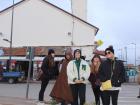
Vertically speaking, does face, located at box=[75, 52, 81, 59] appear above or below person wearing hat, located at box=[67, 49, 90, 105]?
above

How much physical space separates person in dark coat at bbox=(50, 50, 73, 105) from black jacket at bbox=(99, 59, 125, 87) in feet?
10.2

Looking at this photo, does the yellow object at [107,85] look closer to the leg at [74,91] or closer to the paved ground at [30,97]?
the leg at [74,91]

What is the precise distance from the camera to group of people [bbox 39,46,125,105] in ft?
38.2

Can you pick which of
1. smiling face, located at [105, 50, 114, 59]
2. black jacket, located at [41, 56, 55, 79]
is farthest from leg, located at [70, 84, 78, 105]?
black jacket, located at [41, 56, 55, 79]

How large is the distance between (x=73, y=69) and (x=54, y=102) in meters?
3.41

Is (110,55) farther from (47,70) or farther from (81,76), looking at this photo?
(47,70)

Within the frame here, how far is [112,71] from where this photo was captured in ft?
38.1

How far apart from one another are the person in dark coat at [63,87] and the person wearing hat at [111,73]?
300cm

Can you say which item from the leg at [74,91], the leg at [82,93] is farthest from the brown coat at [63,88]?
the leg at [82,93]

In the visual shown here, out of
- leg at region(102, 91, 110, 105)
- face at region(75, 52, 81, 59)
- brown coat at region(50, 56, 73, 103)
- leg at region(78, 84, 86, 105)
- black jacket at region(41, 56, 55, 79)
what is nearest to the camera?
leg at region(102, 91, 110, 105)

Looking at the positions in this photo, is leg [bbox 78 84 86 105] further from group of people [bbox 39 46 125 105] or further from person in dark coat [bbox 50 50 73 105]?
person in dark coat [bbox 50 50 73 105]

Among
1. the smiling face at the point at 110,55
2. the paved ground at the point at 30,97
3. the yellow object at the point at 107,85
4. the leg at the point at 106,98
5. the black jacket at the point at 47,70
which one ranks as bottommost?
the paved ground at the point at 30,97

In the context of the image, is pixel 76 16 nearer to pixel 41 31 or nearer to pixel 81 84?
pixel 41 31

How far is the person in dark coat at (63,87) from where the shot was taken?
14.8 meters
